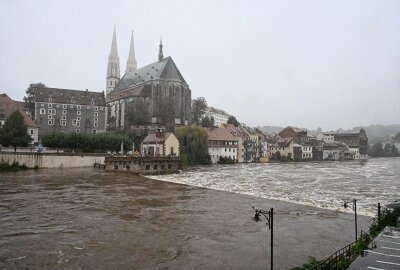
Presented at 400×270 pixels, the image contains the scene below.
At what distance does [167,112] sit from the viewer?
109 m

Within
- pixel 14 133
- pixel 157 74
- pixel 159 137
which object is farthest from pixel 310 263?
pixel 157 74

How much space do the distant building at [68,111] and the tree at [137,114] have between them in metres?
8.44

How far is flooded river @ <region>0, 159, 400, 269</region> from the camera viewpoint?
17.9 meters

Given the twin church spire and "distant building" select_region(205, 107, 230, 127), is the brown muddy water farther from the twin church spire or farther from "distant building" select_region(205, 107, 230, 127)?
"distant building" select_region(205, 107, 230, 127)

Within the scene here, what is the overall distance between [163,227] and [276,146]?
107992mm

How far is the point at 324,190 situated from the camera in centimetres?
4494

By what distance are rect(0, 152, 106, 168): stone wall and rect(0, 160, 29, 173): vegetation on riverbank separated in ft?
2.06

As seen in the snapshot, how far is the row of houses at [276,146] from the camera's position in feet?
324

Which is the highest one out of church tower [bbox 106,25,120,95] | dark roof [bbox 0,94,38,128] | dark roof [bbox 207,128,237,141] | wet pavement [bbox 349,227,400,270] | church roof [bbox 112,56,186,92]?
church tower [bbox 106,25,120,95]

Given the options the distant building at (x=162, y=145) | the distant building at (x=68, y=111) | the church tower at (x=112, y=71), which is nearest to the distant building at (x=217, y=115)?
the church tower at (x=112, y=71)

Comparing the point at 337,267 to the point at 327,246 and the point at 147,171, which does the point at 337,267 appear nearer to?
the point at 327,246

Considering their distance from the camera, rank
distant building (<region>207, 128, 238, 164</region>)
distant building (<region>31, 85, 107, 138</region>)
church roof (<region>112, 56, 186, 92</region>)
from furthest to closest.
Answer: church roof (<region>112, 56, 186, 92</region>) < distant building (<region>31, 85, 107, 138</region>) < distant building (<region>207, 128, 238, 164</region>)

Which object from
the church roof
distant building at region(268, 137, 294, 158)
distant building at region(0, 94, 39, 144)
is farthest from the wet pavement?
distant building at region(268, 137, 294, 158)

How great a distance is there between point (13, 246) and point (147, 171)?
155 ft
